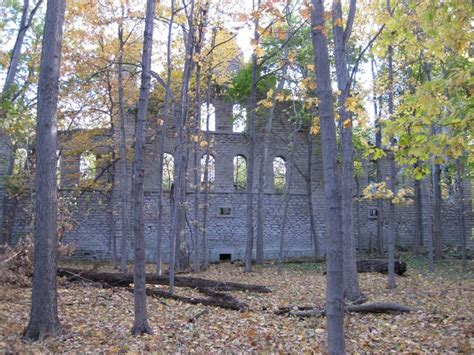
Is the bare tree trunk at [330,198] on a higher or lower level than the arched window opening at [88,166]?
lower

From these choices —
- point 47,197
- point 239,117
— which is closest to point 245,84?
point 239,117

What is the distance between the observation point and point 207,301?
9.76 m

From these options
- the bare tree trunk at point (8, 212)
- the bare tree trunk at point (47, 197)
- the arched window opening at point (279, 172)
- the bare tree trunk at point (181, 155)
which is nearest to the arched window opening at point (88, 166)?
the bare tree trunk at point (8, 212)

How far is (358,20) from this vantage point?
37.8 ft

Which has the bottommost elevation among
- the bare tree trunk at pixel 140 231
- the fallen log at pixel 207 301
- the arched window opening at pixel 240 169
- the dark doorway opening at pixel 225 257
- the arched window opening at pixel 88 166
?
the fallen log at pixel 207 301

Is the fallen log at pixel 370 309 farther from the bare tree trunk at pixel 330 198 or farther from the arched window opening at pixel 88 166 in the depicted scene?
the arched window opening at pixel 88 166

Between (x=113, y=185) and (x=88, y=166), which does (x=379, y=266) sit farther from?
(x=88, y=166)

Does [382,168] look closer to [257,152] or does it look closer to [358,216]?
[358,216]

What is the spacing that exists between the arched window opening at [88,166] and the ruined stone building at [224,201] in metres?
0.05

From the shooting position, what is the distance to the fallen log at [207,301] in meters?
9.31

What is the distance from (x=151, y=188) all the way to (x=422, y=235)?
50.4ft

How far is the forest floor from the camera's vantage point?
20.9ft

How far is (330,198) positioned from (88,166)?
20902 mm

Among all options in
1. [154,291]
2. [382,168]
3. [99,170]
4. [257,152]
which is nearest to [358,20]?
[154,291]
